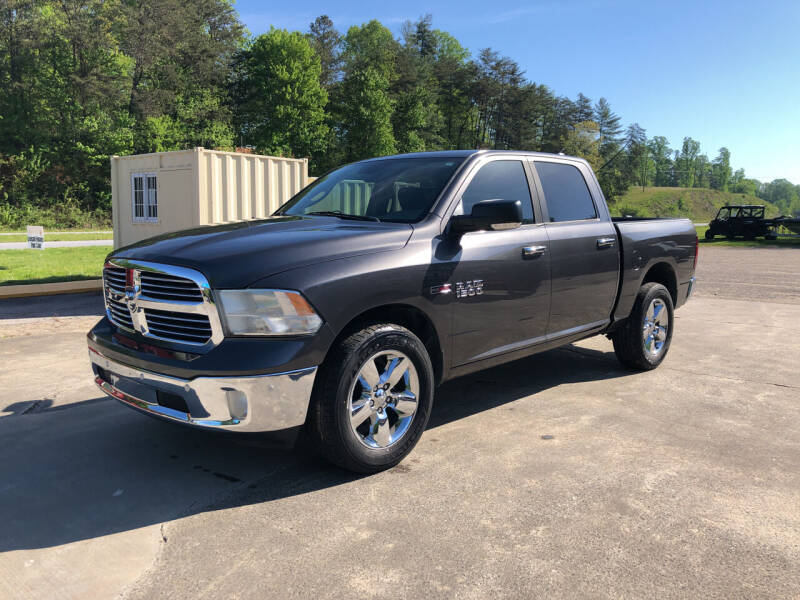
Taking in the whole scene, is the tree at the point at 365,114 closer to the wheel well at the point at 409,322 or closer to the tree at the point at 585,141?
the tree at the point at 585,141

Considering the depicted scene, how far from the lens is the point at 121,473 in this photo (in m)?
3.55

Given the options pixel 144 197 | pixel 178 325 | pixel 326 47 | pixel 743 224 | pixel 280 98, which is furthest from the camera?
pixel 326 47

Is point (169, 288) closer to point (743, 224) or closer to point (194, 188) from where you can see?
point (194, 188)

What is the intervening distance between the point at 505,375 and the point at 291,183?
7.79 metres

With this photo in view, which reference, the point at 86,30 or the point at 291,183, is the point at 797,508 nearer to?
the point at 291,183

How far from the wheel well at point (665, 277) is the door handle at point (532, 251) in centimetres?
208

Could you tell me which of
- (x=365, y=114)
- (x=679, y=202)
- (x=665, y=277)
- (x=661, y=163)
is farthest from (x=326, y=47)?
(x=661, y=163)

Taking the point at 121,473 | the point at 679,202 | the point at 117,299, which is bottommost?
the point at 121,473

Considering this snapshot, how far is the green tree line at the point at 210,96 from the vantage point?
3775 centimetres

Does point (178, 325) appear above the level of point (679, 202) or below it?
below

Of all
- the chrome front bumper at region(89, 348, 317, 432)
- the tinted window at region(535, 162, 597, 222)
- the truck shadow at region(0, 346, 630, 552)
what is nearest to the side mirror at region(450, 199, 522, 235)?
the tinted window at region(535, 162, 597, 222)

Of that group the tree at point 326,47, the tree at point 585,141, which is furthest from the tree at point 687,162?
the tree at point 326,47

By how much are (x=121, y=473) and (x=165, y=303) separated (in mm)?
1096

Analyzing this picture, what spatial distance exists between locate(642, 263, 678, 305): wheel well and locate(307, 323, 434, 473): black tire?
3.46 meters
